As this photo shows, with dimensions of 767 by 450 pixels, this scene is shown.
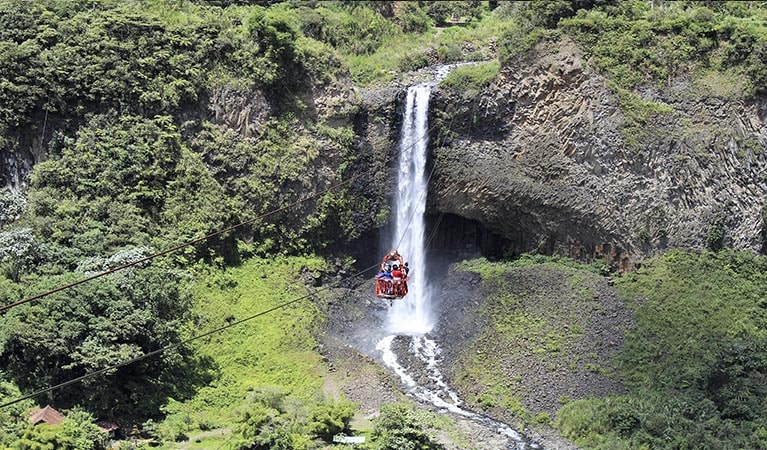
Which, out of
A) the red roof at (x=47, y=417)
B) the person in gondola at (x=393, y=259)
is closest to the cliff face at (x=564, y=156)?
the person in gondola at (x=393, y=259)

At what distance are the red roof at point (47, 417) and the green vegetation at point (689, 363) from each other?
17291mm

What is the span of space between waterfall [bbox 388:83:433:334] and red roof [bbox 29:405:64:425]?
16774 mm

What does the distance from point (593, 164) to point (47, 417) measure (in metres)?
24.5

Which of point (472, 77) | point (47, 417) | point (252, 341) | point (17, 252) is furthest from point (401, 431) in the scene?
point (472, 77)

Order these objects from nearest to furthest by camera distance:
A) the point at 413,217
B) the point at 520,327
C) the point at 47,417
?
the point at 47,417, the point at 520,327, the point at 413,217

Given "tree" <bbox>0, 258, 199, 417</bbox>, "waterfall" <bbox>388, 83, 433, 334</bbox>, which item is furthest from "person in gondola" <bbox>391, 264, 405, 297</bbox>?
"waterfall" <bbox>388, 83, 433, 334</bbox>

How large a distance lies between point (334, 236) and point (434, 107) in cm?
739

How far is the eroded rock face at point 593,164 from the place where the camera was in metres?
43.3

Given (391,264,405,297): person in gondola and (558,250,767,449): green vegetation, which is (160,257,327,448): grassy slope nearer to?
(391,264,405,297): person in gondola

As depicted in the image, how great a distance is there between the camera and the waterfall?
4691cm

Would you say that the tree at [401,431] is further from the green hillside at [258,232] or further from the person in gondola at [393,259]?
the person in gondola at [393,259]

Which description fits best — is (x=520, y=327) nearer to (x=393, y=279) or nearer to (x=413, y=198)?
(x=393, y=279)

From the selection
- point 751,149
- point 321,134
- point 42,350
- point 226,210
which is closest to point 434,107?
point 321,134

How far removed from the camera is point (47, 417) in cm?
3334
